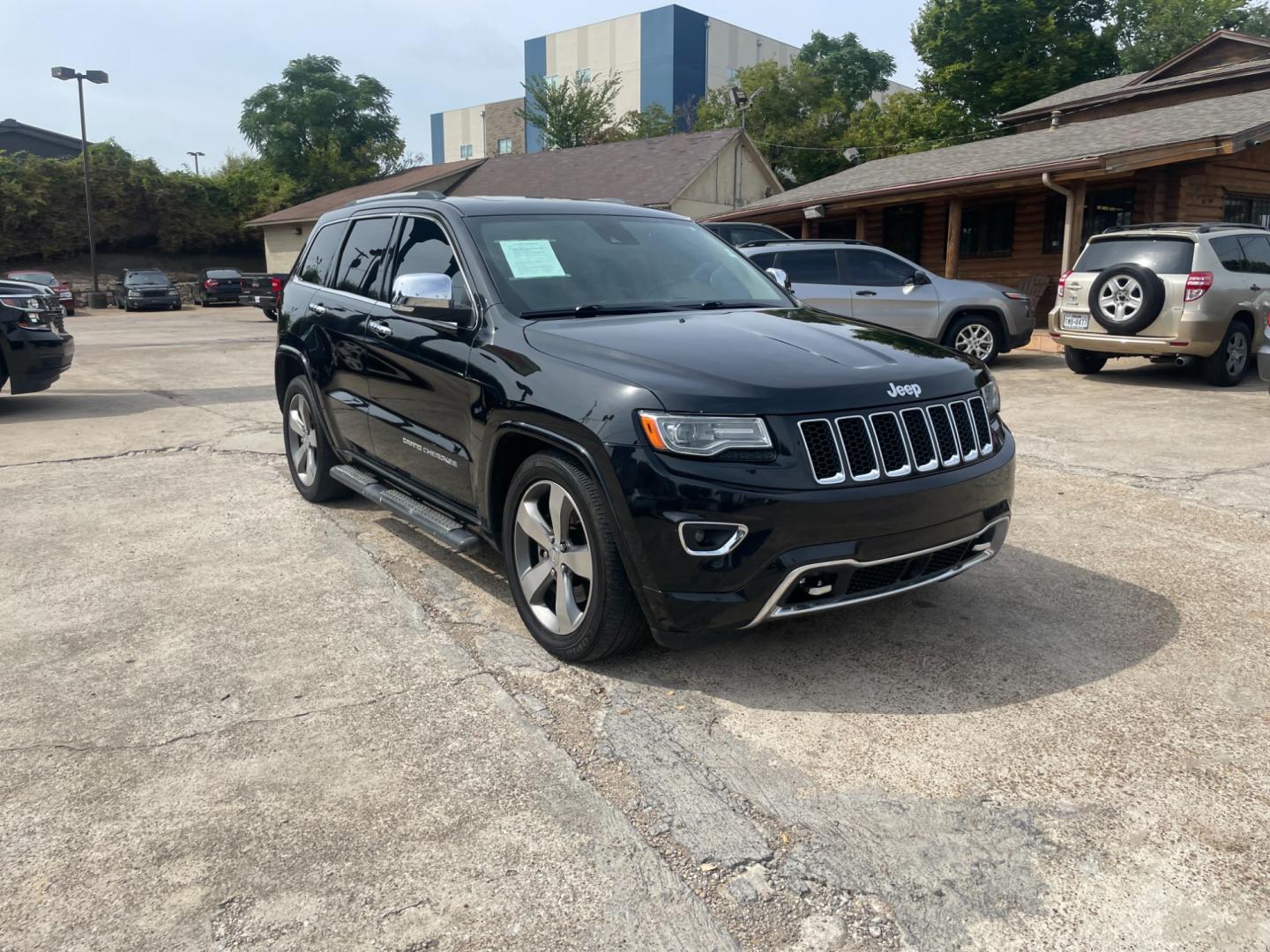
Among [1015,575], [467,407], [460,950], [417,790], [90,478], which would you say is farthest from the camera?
[90,478]

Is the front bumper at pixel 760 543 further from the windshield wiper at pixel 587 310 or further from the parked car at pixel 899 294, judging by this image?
the parked car at pixel 899 294

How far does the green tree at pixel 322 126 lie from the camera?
52.9 metres

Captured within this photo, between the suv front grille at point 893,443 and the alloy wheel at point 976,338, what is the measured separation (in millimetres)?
9467

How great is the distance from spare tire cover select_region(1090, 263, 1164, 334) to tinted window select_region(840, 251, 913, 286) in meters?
2.33

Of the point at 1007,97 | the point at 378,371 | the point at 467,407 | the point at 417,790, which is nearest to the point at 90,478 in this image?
the point at 378,371

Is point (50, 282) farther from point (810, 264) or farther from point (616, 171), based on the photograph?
point (810, 264)

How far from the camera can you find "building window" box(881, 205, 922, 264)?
74.5ft

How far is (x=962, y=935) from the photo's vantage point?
2.31 meters

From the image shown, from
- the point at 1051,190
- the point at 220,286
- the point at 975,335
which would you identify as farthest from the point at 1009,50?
the point at 975,335

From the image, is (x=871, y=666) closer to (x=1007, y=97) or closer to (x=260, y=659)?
(x=260, y=659)

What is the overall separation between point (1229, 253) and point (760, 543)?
1002 centimetres

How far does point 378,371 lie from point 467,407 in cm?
102

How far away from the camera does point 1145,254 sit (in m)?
10.9

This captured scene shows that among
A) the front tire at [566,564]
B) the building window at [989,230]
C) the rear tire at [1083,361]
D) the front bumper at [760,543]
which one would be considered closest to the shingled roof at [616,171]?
the building window at [989,230]
